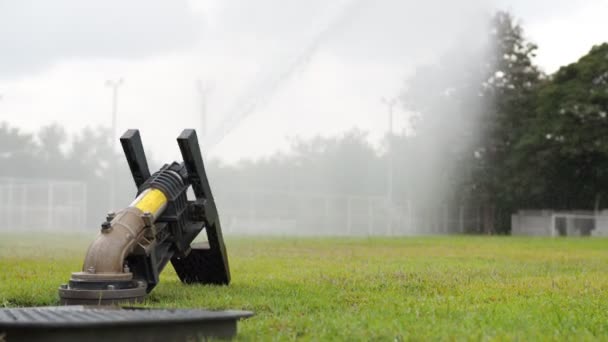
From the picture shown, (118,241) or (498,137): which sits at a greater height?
(498,137)

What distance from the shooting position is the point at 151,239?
7520 millimetres

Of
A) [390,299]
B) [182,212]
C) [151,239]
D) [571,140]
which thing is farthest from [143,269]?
[571,140]

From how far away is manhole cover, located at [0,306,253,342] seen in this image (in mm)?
4680

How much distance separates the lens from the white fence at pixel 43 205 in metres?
48.1

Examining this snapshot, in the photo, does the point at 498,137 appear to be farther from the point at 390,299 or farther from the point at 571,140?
the point at 390,299

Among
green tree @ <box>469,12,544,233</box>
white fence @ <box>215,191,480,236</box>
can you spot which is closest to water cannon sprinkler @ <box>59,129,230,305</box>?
white fence @ <box>215,191,480,236</box>

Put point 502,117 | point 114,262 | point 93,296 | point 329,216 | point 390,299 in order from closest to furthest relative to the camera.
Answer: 1. point 93,296
2. point 114,262
3. point 390,299
4. point 329,216
5. point 502,117

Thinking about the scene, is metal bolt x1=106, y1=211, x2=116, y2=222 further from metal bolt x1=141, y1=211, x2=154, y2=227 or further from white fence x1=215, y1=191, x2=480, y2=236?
white fence x1=215, y1=191, x2=480, y2=236

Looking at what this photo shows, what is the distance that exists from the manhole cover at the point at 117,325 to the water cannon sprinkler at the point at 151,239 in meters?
1.48

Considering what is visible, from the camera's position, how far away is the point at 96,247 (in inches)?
279

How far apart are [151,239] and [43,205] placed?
1734 inches

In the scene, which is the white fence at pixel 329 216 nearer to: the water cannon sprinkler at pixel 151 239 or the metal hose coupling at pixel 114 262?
the water cannon sprinkler at pixel 151 239

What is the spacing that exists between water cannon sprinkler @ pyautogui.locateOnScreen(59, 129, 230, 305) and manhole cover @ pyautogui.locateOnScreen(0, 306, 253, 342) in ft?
4.85

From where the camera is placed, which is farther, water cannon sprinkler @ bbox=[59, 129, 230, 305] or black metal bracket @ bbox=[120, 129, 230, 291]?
black metal bracket @ bbox=[120, 129, 230, 291]
